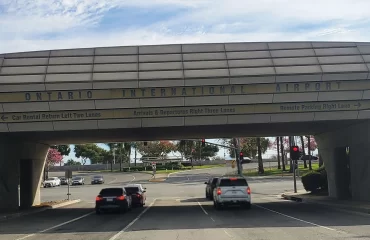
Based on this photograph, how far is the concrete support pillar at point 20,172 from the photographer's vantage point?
27062mm

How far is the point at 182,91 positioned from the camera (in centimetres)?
2412

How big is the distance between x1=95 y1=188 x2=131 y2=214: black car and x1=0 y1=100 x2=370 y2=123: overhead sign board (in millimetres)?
4919

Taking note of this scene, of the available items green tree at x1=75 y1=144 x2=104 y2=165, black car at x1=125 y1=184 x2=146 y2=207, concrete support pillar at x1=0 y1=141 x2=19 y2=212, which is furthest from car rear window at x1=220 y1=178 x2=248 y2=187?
green tree at x1=75 y1=144 x2=104 y2=165

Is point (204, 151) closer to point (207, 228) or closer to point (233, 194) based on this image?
point (233, 194)

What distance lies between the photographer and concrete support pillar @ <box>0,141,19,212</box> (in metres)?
26.8

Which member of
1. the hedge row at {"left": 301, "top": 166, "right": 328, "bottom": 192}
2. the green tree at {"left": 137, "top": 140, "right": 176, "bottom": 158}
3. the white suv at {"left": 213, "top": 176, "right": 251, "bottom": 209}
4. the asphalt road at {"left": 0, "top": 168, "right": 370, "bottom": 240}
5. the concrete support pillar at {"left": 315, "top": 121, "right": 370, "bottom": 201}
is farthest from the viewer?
the green tree at {"left": 137, "top": 140, "right": 176, "bottom": 158}

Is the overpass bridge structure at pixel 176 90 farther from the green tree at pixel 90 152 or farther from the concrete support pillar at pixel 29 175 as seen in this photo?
the green tree at pixel 90 152

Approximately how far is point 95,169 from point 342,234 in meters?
119

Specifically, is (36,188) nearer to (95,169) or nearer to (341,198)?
(341,198)

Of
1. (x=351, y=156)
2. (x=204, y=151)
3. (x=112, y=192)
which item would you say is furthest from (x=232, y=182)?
(x=204, y=151)

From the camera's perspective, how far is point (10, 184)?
27.7 metres

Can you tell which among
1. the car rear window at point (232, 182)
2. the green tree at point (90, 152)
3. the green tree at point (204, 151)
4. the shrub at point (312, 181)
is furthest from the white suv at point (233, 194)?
the green tree at point (90, 152)

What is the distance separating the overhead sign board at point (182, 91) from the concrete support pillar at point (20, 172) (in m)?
4.52

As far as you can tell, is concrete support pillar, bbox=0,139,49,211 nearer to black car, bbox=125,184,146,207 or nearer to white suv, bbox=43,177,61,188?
black car, bbox=125,184,146,207
